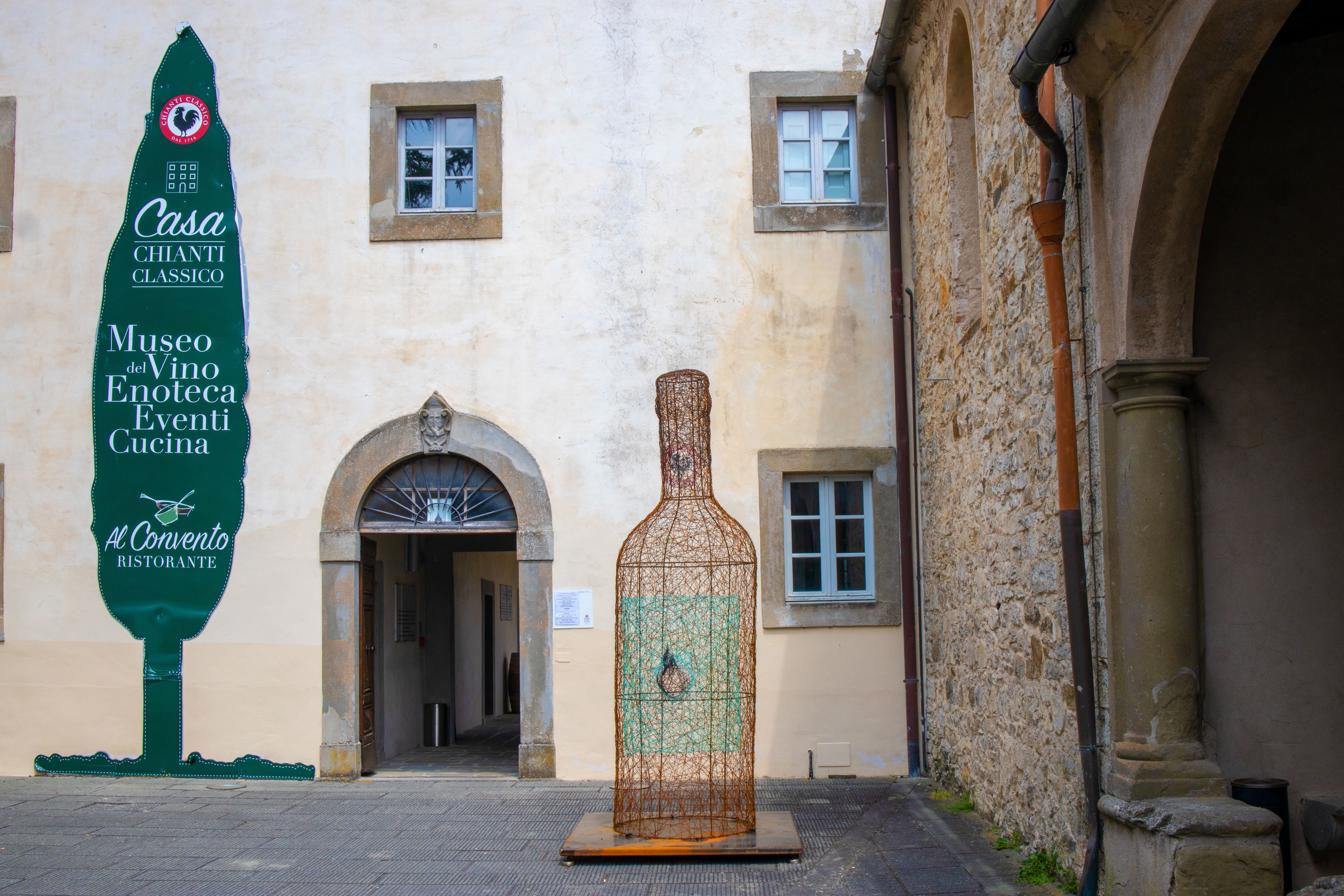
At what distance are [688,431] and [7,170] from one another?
5.74m

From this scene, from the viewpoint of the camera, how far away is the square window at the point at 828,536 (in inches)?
313

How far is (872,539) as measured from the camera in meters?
7.96

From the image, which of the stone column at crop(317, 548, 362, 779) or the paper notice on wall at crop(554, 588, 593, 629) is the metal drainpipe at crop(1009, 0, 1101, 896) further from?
the stone column at crop(317, 548, 362, 779)

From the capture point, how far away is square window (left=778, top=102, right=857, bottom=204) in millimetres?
8273

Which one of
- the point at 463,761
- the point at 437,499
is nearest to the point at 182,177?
the point at 437,499

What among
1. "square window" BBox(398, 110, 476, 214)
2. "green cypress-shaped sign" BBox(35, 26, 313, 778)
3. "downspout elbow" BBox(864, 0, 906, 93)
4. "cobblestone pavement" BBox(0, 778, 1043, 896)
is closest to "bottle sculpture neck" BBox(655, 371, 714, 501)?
"cobblestone pavement" BBox(0, 778, 1043, 896)

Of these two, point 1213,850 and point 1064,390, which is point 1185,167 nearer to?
point 1064,390

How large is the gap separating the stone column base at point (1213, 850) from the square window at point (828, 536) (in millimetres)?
4143

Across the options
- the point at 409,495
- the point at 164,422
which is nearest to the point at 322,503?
the point at 409,495

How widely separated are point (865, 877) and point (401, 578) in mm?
5753

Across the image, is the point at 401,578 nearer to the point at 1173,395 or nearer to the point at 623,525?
the point at 623,525

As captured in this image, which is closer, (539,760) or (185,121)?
(539,760)

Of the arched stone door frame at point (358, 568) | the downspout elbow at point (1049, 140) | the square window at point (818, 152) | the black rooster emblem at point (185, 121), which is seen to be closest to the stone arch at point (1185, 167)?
the downspout elbow at point (1049, 140)

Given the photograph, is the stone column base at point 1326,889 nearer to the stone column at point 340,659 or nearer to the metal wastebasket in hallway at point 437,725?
the stone column at point 340,659
